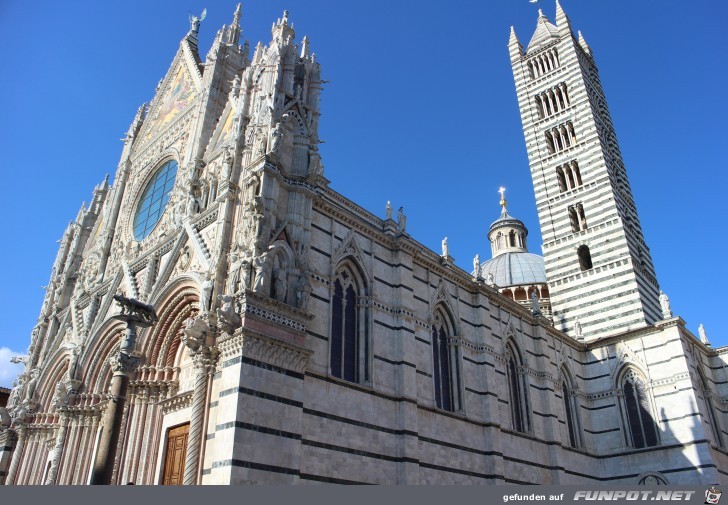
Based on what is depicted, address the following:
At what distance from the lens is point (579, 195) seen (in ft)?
97.1

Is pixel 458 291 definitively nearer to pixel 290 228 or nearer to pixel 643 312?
pixel 290 228

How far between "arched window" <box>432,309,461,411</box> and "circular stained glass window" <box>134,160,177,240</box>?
33.5ft

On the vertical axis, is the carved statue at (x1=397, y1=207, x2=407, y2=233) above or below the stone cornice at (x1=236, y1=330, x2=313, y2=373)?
above

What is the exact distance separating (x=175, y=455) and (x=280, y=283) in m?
5.07

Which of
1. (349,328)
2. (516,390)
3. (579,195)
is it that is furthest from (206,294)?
(579,195)

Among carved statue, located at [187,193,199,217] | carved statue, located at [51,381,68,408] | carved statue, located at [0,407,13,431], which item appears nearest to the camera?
carved statue, located at [187,193,199,217]

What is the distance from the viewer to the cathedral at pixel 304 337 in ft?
44.3

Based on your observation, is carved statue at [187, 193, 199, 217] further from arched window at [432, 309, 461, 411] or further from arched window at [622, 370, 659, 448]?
arched window at [622, 370, 659, 448]

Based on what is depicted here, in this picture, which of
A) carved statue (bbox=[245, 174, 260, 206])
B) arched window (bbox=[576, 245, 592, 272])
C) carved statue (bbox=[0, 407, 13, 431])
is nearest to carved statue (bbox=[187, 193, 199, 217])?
carved statue (bbox=[245, 174, 260, 206])

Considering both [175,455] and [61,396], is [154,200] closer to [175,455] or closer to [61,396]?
[61,396]

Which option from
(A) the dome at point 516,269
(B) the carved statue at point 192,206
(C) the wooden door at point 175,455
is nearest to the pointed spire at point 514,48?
(A) the dome at point 516,269

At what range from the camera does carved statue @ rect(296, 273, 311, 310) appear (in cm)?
1456

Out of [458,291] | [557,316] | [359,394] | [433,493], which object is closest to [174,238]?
[359,394]

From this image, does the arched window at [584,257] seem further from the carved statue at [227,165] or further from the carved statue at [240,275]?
the carved statue at [240,275]
